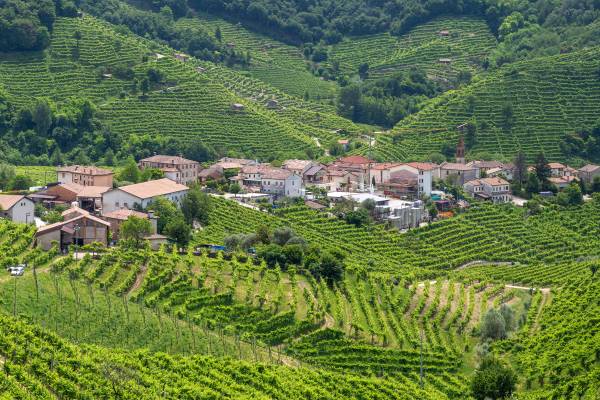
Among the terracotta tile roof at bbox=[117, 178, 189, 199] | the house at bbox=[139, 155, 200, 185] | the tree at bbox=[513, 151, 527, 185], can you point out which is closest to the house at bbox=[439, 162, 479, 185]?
the tree at bbox=[513, 151, 527, 185]

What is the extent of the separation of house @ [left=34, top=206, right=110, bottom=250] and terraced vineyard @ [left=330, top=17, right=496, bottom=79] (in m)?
61.3

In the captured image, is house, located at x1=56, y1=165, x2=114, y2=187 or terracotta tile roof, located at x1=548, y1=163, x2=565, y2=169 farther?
terracotta tile roof, located at x1=548, y1=163, x2=565, y2=169

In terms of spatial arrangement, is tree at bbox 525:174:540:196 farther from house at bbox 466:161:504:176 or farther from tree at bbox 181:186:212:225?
tree at bbox 181:186:212:225

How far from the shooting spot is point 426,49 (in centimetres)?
11969

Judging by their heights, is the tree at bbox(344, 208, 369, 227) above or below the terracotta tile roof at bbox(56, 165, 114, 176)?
below

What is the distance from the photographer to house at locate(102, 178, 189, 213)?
6556cm

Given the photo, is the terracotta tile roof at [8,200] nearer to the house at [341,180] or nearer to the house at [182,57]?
the house at [341,180]

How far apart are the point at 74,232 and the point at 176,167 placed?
23.3 m

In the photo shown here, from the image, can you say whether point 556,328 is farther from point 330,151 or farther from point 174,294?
point 330,151

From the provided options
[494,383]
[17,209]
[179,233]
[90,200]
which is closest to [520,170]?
[90,200]

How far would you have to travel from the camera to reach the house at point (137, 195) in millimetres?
65562

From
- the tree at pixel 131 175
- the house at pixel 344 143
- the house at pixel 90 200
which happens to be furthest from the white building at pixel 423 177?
the house at pixel 90 200

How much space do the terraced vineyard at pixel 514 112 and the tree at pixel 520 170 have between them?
731 cm

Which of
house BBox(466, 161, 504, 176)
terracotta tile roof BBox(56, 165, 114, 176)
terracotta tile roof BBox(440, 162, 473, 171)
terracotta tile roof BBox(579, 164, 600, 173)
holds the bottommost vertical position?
terracotta tile roof BBox(579, 164, 600, 173)
